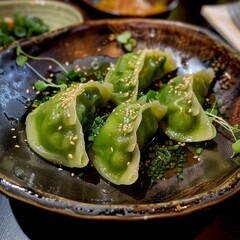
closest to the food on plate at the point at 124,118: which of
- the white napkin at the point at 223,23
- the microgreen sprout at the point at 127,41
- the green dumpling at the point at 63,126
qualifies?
the green dumpling at the point at 63,126

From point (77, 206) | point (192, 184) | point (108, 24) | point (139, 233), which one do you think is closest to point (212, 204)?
point (192, 184)

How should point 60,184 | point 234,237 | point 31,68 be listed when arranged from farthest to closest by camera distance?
point 31,68
point 234,237
point 60,184

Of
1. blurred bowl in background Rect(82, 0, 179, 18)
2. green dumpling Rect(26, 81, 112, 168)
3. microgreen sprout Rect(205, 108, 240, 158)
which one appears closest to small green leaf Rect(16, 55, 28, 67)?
green dumpling Rect(26, 81, 112, 168)

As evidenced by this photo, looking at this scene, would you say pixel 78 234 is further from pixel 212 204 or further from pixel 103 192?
pixel 212 204

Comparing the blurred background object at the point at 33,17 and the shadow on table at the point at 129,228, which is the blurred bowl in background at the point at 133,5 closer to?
the blurred background object at the point at 33,17

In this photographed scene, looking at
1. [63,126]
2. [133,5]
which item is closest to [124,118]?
[63,126]
